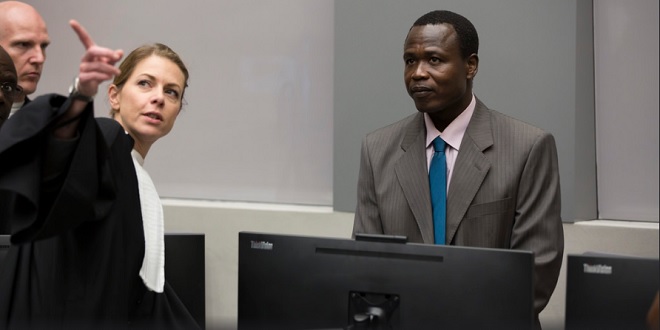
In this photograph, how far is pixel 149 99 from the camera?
9.90ft

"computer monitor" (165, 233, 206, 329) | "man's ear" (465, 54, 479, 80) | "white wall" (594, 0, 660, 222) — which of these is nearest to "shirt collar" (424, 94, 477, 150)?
"man's ear" (465, 54, 479, 80)

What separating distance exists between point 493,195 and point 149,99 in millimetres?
1156

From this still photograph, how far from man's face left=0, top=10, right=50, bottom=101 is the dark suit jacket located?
230cm

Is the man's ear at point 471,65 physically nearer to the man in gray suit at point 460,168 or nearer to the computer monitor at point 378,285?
the man in gray suit at point 460,168

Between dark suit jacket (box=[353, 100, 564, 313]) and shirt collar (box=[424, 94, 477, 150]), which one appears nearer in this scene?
dark suit jacket (box=[353, 100, 564, 313])

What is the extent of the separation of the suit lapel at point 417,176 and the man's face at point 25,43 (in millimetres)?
2270

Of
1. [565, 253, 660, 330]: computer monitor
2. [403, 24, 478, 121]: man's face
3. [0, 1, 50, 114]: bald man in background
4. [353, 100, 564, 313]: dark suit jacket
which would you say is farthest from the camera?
[0, 1, 50, 114]: bald man in background

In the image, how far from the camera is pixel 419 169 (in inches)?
119

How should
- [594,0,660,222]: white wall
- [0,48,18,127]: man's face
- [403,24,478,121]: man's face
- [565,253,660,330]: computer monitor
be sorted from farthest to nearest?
[594,0,660,222]: white wall < [0,48,18,127]: man's face < [403,24,478,121]: man's face < [565,253,660,330]: computer monitor

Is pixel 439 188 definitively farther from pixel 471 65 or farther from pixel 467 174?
pixel 471 65

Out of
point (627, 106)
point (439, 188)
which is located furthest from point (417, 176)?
point (627, 106)

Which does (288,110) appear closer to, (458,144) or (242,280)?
(458,144)

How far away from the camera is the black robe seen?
2053 mm

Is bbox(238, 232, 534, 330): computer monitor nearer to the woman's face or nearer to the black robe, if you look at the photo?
the black robe
